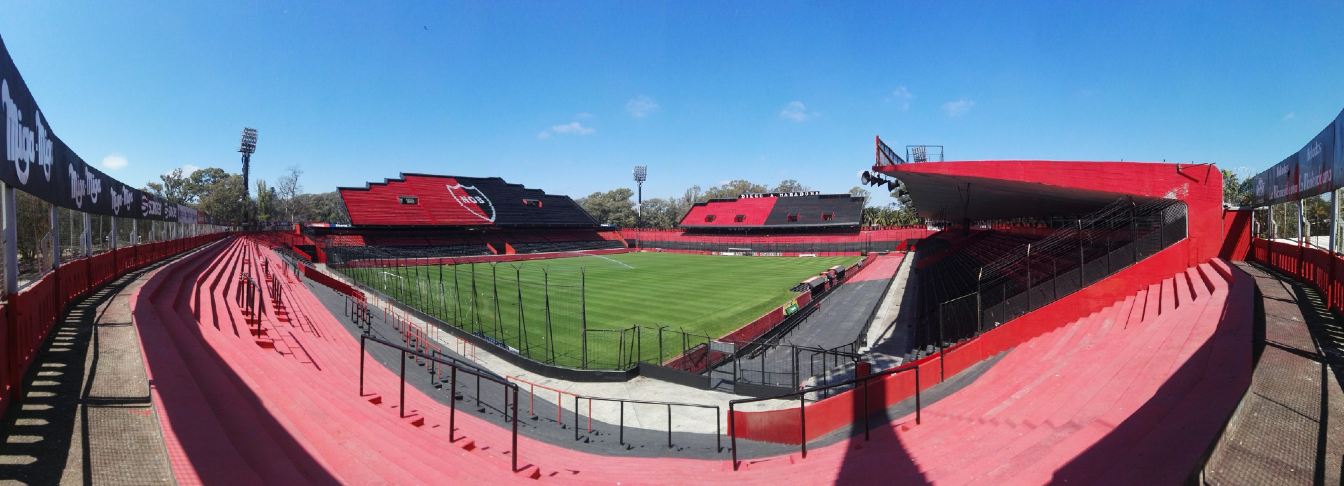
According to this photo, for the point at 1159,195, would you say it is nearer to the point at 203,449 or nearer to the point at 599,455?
the point at 599,455

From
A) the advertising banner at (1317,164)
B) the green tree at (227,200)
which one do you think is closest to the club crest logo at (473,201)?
the green tree at (227,200)

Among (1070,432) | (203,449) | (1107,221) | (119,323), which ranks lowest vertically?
(1070,432)

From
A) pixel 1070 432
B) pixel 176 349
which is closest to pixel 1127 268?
pixel 1070 432

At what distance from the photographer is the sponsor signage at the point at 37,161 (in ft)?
18.5

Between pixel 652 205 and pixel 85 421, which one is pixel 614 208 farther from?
pixel 85 421

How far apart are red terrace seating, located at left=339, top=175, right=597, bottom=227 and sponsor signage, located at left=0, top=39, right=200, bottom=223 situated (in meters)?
49.0

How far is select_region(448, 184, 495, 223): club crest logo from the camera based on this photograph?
6681 cm

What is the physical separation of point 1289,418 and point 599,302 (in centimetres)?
2740

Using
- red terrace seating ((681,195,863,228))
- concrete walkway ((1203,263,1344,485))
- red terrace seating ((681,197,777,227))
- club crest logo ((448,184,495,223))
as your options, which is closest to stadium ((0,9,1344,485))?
concrete walkway ((1203,263,1344,485))

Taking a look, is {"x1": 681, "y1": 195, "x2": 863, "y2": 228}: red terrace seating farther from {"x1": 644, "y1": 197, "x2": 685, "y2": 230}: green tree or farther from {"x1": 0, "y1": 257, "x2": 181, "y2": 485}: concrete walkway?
{"x1": 0, "y1": 257, "x2": 181, "y2": 485}: concrete walkway

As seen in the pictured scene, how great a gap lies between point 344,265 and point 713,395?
35.8 m

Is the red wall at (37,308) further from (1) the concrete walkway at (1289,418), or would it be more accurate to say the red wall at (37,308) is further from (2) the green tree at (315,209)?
(2) the green tree at (315,209)

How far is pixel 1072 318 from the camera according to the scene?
11766 mm

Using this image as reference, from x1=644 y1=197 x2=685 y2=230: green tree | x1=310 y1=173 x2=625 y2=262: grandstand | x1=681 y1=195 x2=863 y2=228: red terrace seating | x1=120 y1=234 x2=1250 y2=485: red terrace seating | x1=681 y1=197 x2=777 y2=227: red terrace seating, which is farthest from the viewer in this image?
x1=644 y1=197 x2=685 y2=230: green tree
